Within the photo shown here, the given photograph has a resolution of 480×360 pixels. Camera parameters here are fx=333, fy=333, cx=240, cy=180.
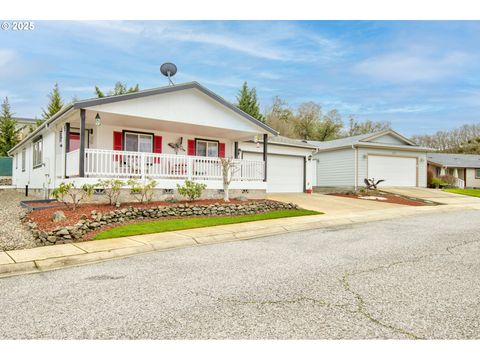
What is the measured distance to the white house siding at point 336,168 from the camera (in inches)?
902

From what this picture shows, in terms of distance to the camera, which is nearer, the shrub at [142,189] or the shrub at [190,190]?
the shrub at [142,189]

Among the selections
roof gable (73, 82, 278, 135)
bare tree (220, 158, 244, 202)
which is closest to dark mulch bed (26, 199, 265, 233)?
bare tree (220, 158, 244, 202)

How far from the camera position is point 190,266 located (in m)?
5.60

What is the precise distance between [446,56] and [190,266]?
12846 millimetres

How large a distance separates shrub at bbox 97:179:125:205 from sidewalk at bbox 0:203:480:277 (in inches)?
126

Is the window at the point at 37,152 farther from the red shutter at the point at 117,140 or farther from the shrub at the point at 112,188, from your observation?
the shrub at the point at 112,188

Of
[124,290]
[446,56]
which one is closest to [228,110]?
[446,56]

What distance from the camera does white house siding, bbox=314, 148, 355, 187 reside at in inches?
902

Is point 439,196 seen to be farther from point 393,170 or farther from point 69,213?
point 69,213

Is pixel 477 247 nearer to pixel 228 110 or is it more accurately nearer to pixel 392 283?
pixel 392 283

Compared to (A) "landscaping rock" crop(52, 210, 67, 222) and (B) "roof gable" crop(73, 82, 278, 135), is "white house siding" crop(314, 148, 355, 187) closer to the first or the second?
(B) "roof gable" crop(73, 82, 278, 135)

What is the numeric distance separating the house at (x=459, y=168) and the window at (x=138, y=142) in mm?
32266

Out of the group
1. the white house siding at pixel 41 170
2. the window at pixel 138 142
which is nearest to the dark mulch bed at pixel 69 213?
the window at pixel 138 142

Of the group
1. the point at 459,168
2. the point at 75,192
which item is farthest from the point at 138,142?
the point at 459,168
